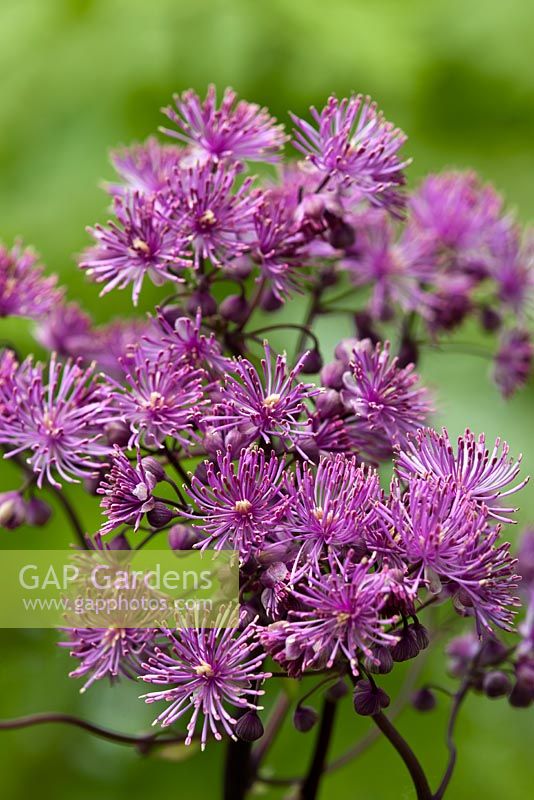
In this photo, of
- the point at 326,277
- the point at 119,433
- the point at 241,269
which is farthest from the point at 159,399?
the point at 326,277

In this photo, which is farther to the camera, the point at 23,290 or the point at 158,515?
the point at 23,290

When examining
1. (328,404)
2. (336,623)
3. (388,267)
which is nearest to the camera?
(336,623)

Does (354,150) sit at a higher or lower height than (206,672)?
higher

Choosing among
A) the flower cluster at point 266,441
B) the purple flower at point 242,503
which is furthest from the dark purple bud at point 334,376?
the purple flower at point 242,503

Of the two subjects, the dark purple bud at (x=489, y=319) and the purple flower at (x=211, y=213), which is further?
the dark purple bud at (x=489, y=319)

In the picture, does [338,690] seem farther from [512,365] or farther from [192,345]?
[512,365]

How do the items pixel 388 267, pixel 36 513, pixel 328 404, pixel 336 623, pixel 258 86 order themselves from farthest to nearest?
pixel 258 86, pixel 388 267, pixel 36 513, pixel 328 404, pixel 336 623

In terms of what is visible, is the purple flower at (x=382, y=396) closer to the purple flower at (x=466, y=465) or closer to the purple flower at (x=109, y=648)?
the purple flower at (x=466, y=465)
